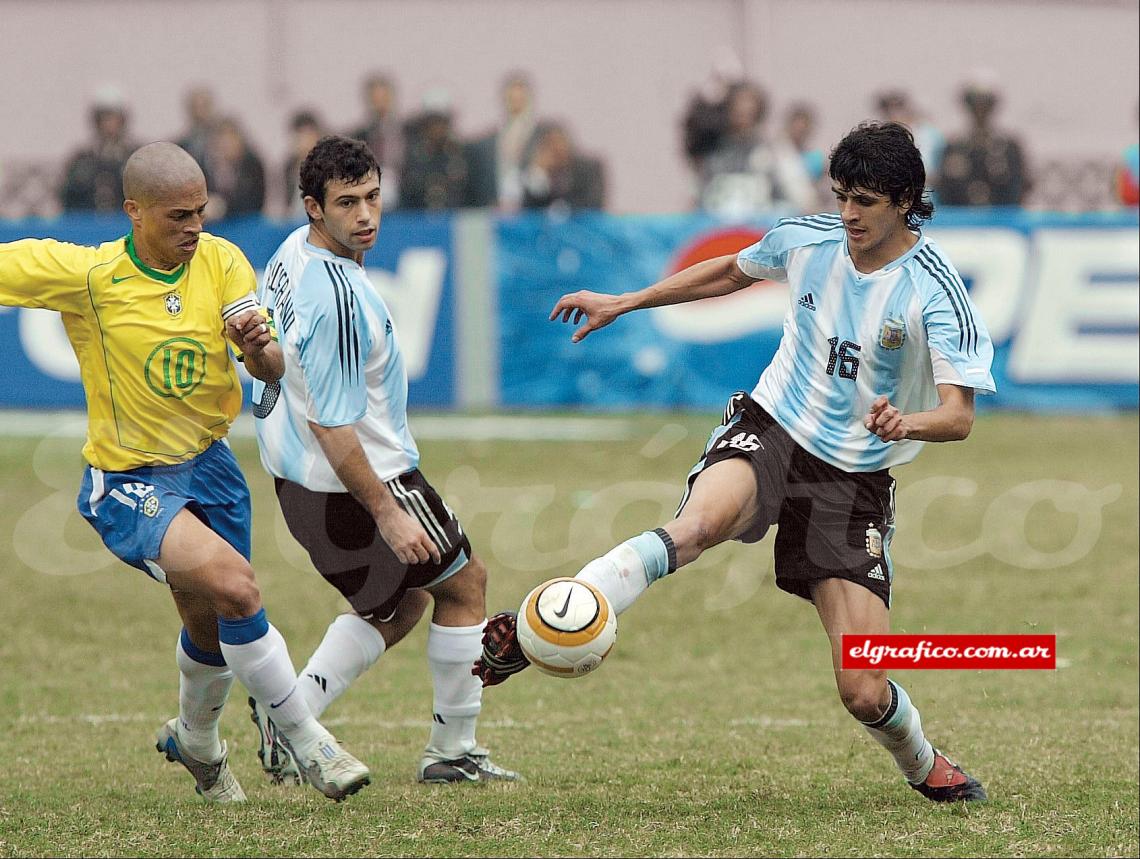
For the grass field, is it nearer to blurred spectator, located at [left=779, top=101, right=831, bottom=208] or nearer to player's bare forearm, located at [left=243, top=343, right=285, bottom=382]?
player's bare forearm, located at [left=243, top=343, right=285, bottom=382]

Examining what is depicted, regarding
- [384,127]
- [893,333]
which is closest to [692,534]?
[893,333]

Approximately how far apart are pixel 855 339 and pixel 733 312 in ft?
33.1

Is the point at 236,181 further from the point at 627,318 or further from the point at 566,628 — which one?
the point at 566,628

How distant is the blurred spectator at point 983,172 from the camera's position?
55.5 ft

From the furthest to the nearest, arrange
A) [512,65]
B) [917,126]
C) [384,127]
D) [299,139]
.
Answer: [512,65], [917,126], [384,127], [299,139]

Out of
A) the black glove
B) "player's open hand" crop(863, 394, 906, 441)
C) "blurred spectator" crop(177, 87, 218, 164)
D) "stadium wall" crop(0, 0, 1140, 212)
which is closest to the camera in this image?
"player's open hand" crop(863, 394, 906, 441)

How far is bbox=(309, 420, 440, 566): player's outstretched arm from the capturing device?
582 cm

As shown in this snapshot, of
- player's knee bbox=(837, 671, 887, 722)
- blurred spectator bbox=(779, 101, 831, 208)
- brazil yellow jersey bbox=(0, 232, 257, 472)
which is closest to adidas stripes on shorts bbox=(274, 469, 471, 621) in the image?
brazil yellow jersey bbox=(0, 232, 257, 472)

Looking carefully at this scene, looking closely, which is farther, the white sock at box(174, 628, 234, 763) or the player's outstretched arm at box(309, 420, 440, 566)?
the white sock at box(174, 628, 234, 763)

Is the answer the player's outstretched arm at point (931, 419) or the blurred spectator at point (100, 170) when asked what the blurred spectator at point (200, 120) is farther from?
the player's outstretched arm at point (931, 419)

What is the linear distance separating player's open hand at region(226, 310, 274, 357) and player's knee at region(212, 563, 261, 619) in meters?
0.74

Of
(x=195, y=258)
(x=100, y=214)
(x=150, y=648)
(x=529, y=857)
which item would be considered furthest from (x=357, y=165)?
(x=100, y=214)

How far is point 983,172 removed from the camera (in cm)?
1697

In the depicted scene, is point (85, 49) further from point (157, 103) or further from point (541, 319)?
point (541, 319)
